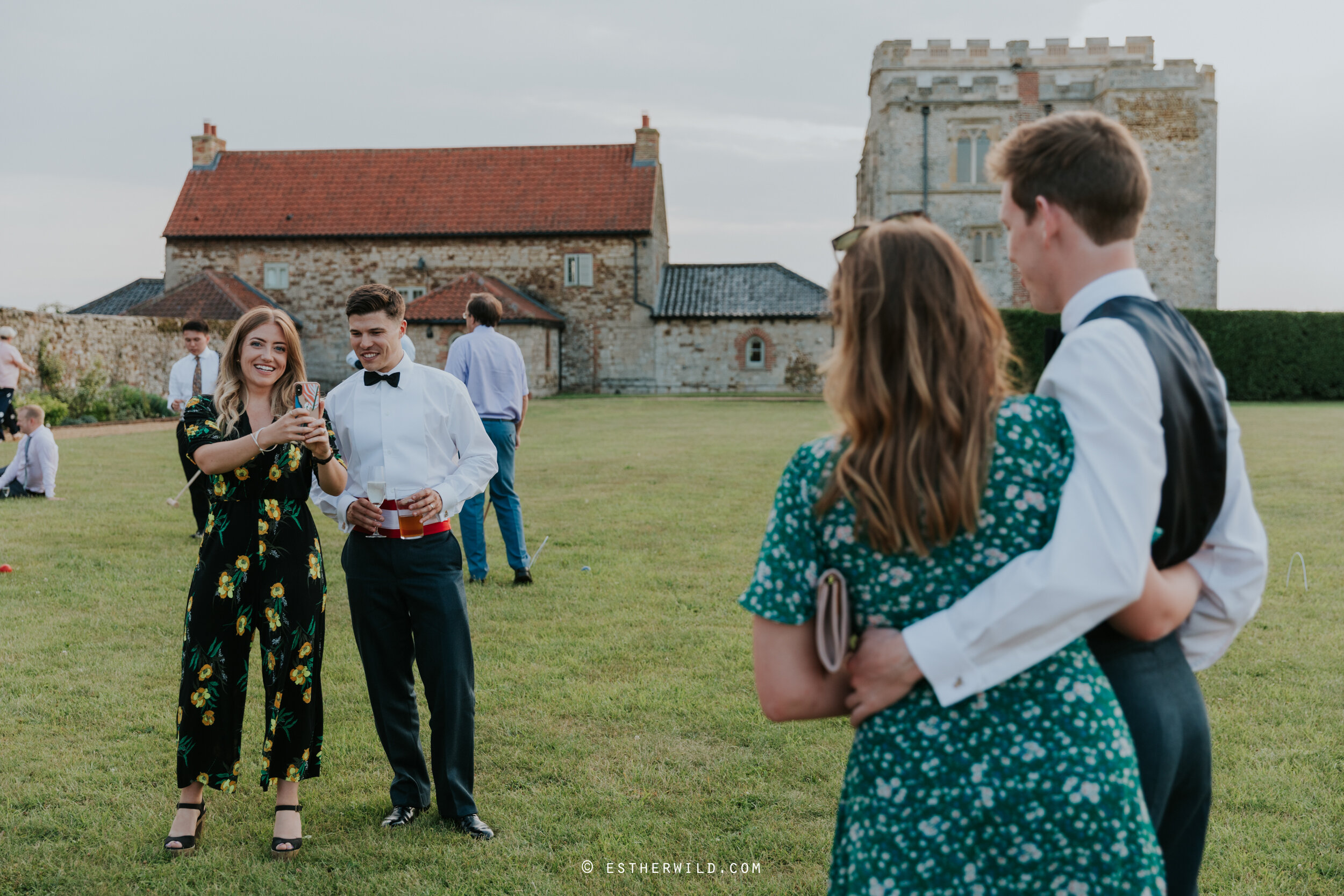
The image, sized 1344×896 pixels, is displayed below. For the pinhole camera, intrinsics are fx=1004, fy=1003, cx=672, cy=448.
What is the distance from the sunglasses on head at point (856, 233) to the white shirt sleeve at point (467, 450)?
2394 mm

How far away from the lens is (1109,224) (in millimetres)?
1855

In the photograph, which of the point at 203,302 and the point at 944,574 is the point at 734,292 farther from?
the point at 944,574

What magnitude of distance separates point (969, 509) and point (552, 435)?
19.2 m

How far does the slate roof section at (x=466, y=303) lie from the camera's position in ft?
116

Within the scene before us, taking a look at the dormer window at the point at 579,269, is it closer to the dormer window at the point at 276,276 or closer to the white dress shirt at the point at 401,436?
the dormer window at the point at 276,276

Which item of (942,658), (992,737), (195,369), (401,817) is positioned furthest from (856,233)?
(195,369)

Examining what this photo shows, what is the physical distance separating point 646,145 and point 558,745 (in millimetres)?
39442

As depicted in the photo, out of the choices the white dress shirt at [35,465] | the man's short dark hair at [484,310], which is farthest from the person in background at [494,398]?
the white dress shirt at [35,465]

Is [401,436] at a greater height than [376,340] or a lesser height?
lesser

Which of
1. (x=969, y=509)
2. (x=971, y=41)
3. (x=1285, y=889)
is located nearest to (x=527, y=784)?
(x=1285, y=889)

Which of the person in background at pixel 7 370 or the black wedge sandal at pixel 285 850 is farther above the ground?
the person in background at pixel 7 370

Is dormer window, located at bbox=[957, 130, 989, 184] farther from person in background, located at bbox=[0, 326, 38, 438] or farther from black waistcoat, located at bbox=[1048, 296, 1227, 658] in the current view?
black waistcoat, located at bbox=[1048, 296, 1227, 658]

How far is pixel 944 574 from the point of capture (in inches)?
67.1

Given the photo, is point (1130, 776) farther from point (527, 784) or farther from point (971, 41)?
point (971, 41)
